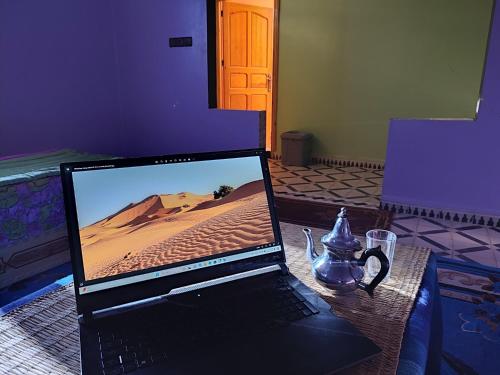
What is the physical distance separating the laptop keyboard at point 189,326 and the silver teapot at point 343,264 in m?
0.10

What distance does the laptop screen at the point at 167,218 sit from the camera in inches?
31.7

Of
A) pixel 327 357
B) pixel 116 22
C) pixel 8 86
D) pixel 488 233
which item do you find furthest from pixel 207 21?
pixel 327 357

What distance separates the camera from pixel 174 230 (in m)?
0.89

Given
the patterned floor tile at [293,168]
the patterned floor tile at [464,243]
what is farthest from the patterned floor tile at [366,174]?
the patterned floor tile at [464,243]

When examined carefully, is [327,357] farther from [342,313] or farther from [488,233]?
[488,233]

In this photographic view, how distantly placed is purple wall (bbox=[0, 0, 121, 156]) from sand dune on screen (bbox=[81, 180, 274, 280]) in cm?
323

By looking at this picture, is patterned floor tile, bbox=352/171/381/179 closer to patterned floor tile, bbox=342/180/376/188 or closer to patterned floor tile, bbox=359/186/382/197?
patterned floor tile, bbox=342/180/376/188

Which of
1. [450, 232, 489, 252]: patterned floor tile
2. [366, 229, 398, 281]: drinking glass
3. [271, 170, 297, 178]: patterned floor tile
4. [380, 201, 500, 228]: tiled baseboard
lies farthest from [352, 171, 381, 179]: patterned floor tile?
[366, 229, 398, 281]: drinking glass

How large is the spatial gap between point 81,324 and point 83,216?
20 centimetres

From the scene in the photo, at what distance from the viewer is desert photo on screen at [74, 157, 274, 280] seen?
0.81m

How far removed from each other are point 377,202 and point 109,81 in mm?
2978

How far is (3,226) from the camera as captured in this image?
2090mm

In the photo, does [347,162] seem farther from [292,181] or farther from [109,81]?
[109,81]

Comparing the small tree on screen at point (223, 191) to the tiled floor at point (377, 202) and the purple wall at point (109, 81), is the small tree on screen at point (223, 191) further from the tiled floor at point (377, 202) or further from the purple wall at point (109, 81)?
the purple wall at point (109, 81)
